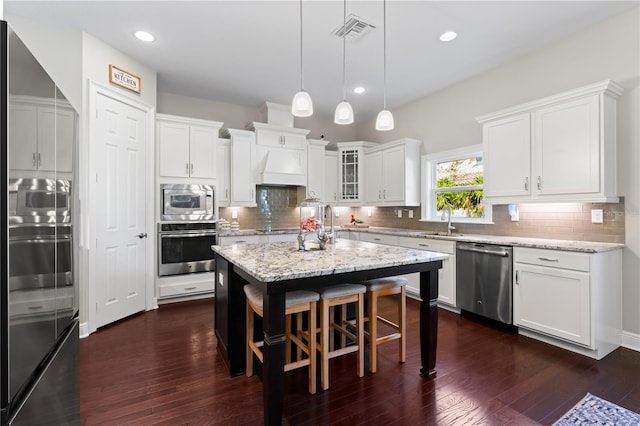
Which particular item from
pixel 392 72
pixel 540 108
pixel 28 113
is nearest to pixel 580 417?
pixel 540 108

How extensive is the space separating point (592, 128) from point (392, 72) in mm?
2187

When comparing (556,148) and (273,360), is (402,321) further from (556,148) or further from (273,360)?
A: (556,148)

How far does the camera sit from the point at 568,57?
318 centimetres

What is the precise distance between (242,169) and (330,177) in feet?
5.36

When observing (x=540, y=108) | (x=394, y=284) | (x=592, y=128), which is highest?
(x=540, y=108)

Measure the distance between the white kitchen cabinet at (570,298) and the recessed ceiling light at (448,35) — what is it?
7.22 ft

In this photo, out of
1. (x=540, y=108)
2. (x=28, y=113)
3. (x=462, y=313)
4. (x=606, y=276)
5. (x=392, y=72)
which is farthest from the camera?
(x=392, y=72)

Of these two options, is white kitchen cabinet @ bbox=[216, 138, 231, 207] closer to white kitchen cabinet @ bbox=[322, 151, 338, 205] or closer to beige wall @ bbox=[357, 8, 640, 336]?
white kitchen cabinet @ bbox=[322, 151, 338, 205]

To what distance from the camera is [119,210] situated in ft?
11.4

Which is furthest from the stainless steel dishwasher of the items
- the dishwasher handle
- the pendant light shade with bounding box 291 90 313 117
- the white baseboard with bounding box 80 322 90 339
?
the white baseboard with bounding box 80 322 90 339

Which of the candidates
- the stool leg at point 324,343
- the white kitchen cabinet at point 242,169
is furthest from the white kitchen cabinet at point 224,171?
the stool leg at point 324,343

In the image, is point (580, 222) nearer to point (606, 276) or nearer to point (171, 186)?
point (606, 276)

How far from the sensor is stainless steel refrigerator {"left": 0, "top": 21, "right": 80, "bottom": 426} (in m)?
0.98

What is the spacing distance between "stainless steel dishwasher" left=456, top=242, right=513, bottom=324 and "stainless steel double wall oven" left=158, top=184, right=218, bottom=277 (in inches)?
124
